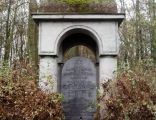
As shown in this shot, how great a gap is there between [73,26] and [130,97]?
2519 millimetres

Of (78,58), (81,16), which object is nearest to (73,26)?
(81,16)

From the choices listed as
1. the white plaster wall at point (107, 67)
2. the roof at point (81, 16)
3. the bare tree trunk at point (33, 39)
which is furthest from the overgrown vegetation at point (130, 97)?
the bare tree trunk at point (33, 39)

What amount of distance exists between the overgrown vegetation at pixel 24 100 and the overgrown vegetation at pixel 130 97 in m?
1.21

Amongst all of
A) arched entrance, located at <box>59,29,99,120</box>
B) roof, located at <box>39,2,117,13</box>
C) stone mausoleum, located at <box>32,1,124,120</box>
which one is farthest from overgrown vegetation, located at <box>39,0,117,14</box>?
arched entrance, located at <box>59,29,99,120</box>

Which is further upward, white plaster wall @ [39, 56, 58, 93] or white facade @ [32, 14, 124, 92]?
white facade @ [32, 14, 124, 92]

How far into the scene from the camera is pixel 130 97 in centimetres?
938

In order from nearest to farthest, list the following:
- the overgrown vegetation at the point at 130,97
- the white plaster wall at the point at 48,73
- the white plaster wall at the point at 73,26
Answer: the overgrown vegetation at the point at 130,97 → the white plaster wall at the point at 48,73 → the white plaster wall at the point at 73,26

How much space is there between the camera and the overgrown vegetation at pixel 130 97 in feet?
30.3

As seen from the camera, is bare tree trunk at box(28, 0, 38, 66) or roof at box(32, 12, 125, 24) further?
bare tree trunk at box(28, 0, 38, 66)

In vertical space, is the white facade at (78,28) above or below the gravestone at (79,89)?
above

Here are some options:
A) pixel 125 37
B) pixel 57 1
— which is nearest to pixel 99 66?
pixel 57 1

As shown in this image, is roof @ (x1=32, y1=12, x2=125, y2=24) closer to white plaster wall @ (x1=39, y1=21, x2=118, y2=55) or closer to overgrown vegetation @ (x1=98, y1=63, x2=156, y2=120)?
white plaster wall @ (x1=39, y1=21, x2=118, y2=55)

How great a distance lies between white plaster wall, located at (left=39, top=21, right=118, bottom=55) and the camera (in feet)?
34.2

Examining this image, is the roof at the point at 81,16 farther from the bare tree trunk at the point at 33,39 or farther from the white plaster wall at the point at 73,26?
the bare tree trunk at the point at 33,39
